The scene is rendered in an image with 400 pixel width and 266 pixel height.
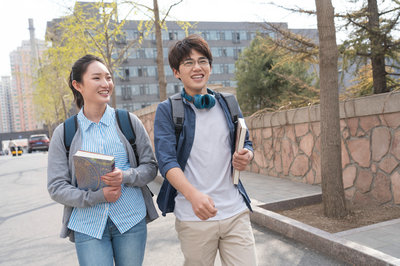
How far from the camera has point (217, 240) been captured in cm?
201

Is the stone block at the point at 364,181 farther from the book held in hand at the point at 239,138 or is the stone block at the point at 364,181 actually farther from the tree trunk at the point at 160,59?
the tree trunk at the point at 160,59

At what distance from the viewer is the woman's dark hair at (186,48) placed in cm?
204

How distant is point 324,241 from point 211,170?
2.21m

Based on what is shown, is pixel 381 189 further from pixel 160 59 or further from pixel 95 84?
pixel 160 59

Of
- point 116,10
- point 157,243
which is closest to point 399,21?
point 157,243

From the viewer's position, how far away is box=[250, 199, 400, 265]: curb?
3066mm

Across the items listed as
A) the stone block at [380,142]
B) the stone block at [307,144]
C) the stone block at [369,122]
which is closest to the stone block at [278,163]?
the stone block at [307,144]

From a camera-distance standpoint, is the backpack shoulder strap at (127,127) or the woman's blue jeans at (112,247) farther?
the backpack shoulder strap at (127,127)

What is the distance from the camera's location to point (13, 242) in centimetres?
508

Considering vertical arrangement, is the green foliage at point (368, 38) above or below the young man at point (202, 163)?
above

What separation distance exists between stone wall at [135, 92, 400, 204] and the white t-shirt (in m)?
3.83

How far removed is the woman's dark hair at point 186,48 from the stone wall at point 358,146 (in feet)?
12.6

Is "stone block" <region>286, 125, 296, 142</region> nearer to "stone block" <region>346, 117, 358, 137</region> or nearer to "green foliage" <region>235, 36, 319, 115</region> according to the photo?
"stone block" <region>346, 117, 358, 137</region>

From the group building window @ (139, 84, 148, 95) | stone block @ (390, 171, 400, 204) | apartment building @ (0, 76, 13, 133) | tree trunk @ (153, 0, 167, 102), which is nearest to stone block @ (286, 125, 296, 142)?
stone block @ (390, 171, 400, 204)
